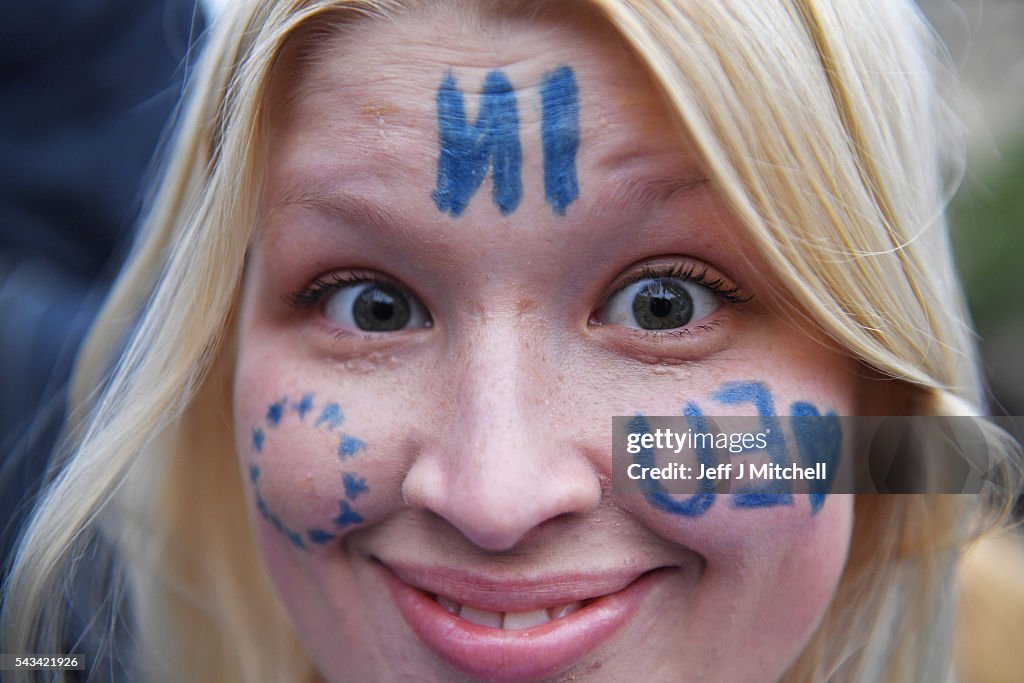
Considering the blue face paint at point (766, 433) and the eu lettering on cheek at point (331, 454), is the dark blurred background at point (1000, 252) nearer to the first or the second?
the blue face paint at point (766, 433)

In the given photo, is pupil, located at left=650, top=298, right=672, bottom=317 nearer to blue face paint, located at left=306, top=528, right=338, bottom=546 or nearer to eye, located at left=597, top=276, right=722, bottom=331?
eye, located at left=597, top=276, right=722, bottom=331

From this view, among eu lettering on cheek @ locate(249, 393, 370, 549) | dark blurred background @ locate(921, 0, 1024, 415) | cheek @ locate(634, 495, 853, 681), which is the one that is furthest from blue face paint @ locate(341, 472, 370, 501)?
dark blurred background @ locate(921, 0, 1024, 415)

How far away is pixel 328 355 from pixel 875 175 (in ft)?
2.48

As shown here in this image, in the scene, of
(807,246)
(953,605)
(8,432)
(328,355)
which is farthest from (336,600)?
(8,432)

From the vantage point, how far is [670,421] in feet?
3.30

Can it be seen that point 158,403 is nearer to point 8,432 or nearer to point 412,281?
point 412,281

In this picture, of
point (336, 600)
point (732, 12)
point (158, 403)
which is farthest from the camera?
point (158, 403)

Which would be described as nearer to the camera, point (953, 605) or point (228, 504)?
point (953, 605)

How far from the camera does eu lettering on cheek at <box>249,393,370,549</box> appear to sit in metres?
1.06

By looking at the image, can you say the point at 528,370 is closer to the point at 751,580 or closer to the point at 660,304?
the point at 660,304

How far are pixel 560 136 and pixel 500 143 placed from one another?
0.07 m

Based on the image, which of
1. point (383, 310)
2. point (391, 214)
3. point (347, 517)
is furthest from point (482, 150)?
point (347, 517)

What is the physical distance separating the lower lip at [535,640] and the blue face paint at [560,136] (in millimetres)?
487

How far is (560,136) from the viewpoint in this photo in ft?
3.21
